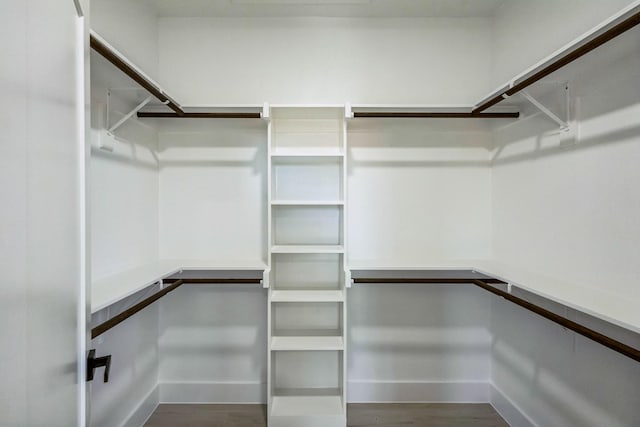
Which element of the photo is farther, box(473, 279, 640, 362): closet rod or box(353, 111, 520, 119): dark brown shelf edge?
box(353, 111, 520, 119): dark brown shelf edge

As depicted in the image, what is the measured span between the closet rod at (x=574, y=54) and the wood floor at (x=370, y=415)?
6.33 feet

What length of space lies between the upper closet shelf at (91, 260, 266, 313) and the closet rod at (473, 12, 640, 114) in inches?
62.8

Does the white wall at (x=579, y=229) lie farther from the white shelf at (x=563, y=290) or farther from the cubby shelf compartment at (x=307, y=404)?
the cubby shelf compartment at (x=307, y=404)

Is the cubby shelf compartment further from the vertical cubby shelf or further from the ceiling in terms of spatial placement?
the ceiling

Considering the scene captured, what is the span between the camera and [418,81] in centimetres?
221

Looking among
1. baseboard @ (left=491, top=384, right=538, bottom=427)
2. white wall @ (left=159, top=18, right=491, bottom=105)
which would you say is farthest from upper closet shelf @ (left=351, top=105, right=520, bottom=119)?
baseboard @ (left=491, top=384, right=538, bottom=427)

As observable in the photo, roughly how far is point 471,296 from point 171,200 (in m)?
2.16

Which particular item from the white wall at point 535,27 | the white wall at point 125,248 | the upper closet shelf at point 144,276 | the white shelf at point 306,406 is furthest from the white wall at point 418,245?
the white wall at point 125,248

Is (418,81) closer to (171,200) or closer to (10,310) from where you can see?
(171,200)

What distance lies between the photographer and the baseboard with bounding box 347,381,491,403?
224cm

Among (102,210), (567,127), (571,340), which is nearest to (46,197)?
(102,210)

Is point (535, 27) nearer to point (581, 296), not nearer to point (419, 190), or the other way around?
point (419, 190)

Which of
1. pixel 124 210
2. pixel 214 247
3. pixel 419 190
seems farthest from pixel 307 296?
pixel 124 210

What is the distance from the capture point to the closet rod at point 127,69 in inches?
43.8
